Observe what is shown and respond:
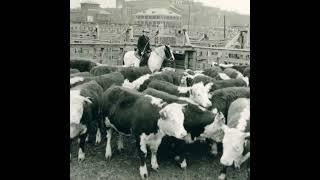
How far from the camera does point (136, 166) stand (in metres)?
6.66

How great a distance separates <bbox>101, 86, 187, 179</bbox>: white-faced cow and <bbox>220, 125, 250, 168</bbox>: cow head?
0.67 m

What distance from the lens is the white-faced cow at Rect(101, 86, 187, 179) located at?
639cm

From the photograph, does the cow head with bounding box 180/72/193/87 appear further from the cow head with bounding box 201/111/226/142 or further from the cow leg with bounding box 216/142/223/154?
the cow leg with bounding box 216/142/223/154

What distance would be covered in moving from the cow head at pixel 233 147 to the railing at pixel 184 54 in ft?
6.54

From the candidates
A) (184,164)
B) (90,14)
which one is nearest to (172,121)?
(184,164)

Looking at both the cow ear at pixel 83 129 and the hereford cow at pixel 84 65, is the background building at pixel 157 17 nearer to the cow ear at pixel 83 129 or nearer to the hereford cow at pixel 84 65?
the hereford cow at pixel 84 65

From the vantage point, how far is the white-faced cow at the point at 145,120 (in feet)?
21.0

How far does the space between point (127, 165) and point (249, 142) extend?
197 centimetres

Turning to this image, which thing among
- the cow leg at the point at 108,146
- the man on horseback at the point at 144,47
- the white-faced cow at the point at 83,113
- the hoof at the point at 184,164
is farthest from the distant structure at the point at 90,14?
the hoof at the point at 184,164

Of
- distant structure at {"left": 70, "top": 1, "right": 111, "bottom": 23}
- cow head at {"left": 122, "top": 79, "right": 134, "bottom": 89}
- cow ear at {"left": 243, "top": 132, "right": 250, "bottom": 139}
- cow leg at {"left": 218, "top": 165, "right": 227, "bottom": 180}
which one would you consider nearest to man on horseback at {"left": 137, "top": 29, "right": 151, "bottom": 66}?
cow head at {"left": 122, "top": 79, "right": 134, "bottom": 89}
